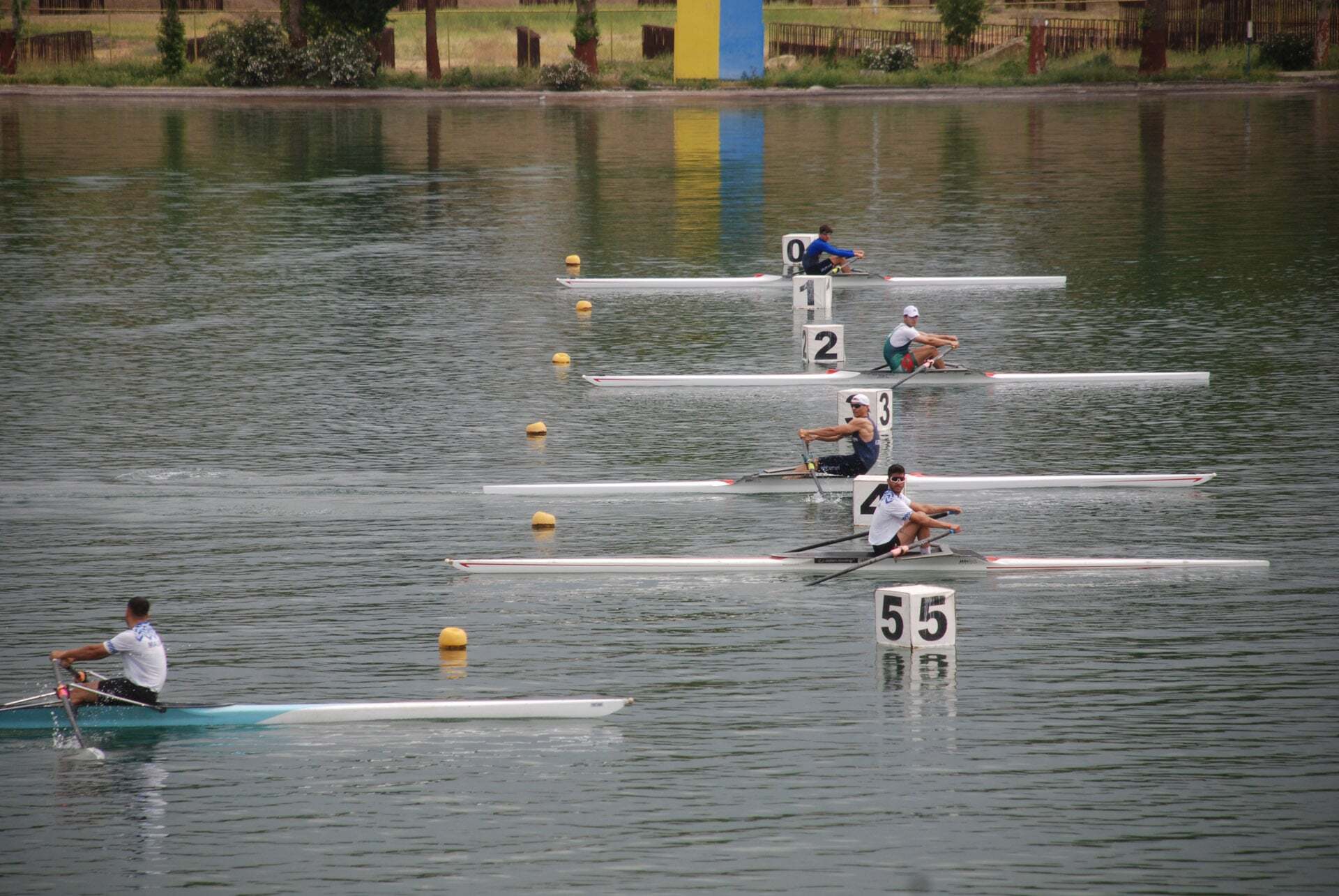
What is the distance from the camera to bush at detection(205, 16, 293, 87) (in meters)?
73.6

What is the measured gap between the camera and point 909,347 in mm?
28016

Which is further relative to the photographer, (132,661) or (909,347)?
(909,347)

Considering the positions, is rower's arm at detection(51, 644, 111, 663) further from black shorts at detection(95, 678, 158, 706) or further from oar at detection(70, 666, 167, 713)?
black shorts at detection(95, 678, 158, 706)

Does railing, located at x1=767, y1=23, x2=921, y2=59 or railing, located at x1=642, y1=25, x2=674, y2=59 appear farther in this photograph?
Result: railing, located at x1=642, y1=25, x2=674, y2=59

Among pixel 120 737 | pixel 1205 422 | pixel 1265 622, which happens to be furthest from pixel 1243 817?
pixel 1205 422

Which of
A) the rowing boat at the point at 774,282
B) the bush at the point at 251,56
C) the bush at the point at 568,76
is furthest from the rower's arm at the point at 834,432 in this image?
the bush at the point at 251,56

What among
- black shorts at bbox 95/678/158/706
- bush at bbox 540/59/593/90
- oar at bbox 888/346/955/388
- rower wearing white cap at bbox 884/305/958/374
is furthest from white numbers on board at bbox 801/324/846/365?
bush at bbox 540/59/593/90

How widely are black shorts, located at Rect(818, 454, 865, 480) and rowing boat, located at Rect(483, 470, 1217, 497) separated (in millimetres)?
69

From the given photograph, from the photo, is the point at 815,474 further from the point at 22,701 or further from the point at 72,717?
the point at 22,701

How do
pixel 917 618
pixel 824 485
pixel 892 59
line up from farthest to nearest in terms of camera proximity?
pixel 892 59
pixel 824 485
pixel 917 618

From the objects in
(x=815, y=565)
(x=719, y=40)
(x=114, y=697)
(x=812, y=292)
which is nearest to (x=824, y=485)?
(x=815, y=565)

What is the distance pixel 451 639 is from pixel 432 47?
61187 millimetres

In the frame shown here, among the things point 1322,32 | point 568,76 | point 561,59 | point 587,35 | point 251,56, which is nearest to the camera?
→ point 1322,32

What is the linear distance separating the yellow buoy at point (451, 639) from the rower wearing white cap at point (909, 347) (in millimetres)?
13259
